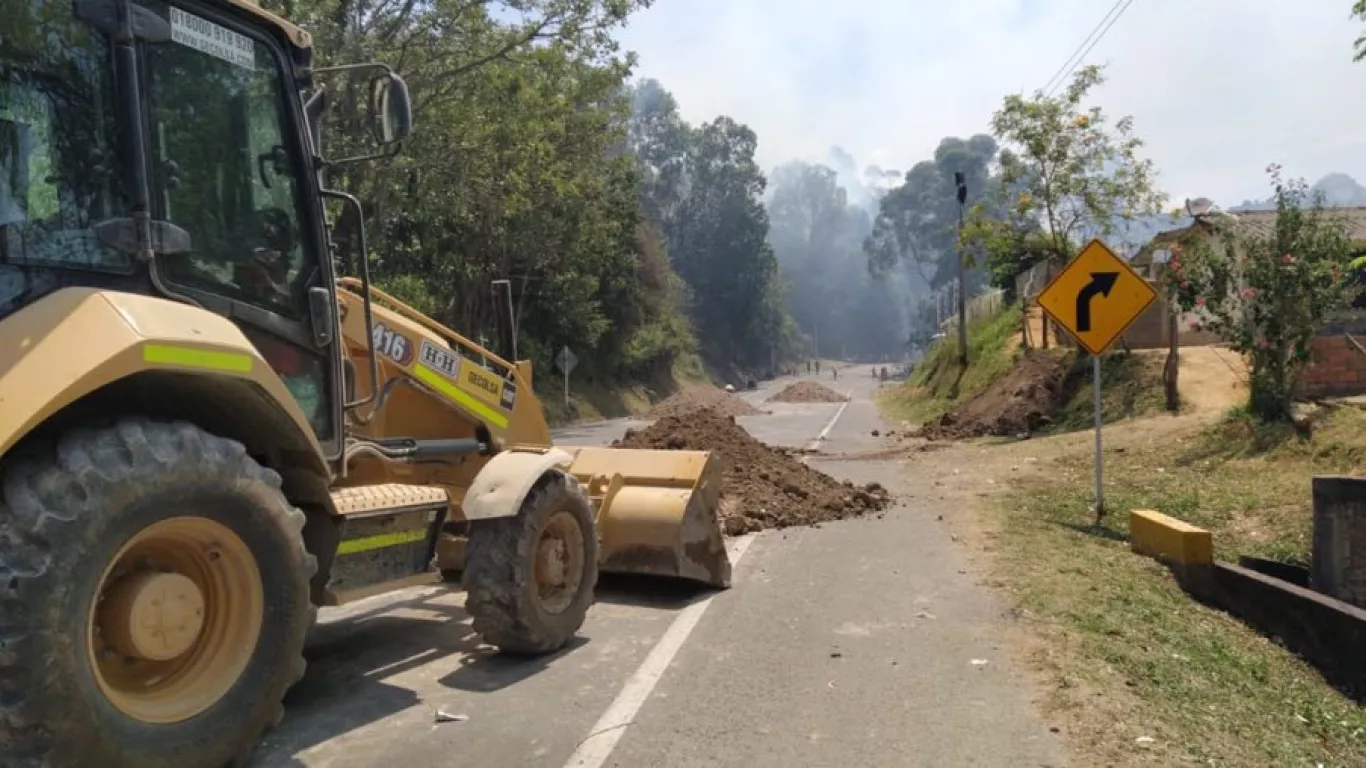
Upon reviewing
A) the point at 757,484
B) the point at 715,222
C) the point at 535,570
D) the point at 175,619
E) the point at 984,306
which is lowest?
the point at 757,484

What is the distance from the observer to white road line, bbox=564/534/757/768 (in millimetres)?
4508

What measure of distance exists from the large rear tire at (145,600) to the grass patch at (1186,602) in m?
3.72

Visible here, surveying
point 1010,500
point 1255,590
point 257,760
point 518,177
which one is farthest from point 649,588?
point 518,177

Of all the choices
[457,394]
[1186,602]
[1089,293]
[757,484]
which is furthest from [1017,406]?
[457,394]

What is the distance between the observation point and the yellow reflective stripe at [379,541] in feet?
16.1

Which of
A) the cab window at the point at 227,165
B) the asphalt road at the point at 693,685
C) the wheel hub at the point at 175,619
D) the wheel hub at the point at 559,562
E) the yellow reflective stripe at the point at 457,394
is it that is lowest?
the asphalt road at the point at 693,685

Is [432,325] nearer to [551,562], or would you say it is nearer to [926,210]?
[551,562]

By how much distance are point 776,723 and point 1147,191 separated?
25.1 metres

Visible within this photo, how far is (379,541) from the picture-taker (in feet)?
16.9

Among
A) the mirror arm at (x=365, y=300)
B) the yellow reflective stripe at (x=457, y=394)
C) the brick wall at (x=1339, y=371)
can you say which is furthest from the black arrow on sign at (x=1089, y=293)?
the mirror arm at (x=365, y=300)

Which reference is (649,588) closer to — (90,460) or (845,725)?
(845,725)

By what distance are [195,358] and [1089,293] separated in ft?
33.5

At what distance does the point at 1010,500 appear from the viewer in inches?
507

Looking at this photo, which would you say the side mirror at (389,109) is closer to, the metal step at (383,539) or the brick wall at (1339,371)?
the metal step at (383,539)
